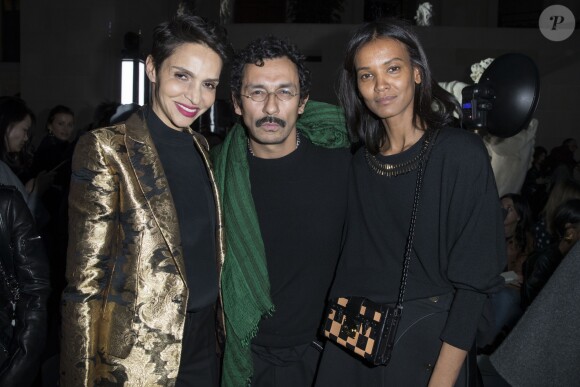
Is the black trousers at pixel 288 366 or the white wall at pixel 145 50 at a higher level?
the white wall at pixel 145 50

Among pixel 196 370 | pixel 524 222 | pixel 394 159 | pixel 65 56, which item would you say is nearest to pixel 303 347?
pixel 196 370

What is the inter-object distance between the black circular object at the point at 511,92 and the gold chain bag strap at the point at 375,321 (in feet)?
5.04

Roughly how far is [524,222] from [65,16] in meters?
6.44

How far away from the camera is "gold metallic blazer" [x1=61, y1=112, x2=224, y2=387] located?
1.64 metres

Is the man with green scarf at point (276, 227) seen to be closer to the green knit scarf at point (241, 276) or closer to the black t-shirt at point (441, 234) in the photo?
the green knit scarf at point (241, 276)

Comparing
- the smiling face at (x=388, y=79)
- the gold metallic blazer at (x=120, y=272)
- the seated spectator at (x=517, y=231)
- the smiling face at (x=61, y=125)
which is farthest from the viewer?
the smiling face at (x=61, y=125)

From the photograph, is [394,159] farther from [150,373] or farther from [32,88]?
[32,88]

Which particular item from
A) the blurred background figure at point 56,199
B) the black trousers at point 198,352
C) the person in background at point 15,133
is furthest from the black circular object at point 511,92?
the person in background at point 15,133

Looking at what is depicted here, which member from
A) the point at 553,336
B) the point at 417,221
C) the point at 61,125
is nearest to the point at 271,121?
the point at 417,221

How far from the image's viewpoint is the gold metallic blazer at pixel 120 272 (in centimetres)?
164

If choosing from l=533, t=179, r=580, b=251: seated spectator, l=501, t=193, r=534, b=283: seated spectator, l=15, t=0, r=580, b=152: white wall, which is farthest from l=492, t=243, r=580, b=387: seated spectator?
l=15, t=0, r=580, b=152: white wall

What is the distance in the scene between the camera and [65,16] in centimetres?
765

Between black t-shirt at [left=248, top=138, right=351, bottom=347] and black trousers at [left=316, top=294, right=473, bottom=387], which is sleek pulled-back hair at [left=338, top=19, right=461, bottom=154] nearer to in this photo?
black t-shirt at [left=248, top=138, right=351, bottom=347]

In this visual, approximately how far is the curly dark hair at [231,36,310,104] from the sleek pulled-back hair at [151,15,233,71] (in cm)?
30
